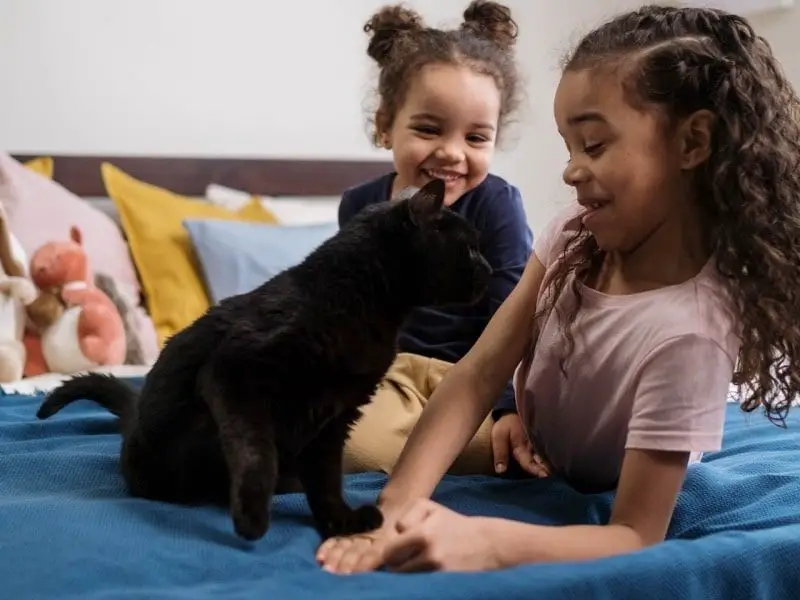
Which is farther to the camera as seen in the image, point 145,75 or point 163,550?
point 145,75

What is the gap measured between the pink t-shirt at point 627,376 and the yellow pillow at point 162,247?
1245 mm

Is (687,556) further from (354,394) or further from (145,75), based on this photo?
(145,75)

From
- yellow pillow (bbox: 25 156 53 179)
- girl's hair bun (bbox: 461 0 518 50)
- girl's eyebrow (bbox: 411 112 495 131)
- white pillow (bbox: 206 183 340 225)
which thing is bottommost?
white pillow (bbox: 206 183 340 225)

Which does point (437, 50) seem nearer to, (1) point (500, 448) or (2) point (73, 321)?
(1) point (500, 448)

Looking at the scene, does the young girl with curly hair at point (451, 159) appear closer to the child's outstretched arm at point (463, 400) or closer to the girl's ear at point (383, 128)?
the girl's ear at point (383, 128)

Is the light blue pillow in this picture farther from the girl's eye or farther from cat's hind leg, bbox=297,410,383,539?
cat's hind leg, bbox=297,410,383,539

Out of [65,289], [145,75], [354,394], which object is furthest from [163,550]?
[145,75]

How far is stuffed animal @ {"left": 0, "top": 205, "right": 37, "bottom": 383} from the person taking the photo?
196cm

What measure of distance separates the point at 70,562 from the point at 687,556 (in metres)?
0.57

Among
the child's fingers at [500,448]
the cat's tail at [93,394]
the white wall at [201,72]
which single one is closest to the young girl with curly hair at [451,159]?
the child's fingers at [500,448]

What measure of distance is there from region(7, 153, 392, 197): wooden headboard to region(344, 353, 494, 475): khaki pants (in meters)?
1.31

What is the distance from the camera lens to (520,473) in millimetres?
1369

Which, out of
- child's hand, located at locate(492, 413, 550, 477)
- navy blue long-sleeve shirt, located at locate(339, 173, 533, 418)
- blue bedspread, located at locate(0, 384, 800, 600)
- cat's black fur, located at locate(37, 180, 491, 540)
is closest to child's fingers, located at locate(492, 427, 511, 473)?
child's hand, located at locate(492, 413, 550, 477)

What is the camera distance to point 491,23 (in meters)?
1.91
